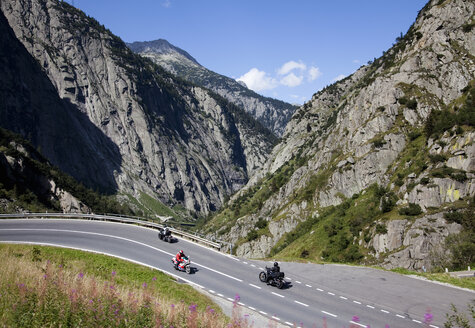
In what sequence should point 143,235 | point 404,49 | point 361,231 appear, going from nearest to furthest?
point 143,235, point 361,231, point 404,49

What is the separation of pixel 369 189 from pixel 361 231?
17.3 meters

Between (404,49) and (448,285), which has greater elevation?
(404,49)

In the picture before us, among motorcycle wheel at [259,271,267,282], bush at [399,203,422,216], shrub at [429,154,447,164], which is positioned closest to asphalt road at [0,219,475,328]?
motorcycle wheel at [259,271,267,282]

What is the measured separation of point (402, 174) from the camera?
2361 inches

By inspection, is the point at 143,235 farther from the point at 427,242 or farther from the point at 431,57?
the point at 431,57

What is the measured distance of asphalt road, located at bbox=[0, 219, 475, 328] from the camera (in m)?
17.6

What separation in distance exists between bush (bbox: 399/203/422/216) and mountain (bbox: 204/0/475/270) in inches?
5.3

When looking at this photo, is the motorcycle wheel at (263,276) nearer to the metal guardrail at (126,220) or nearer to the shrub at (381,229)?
the metal guardrail at (126,220)

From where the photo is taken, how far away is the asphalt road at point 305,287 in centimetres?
1761

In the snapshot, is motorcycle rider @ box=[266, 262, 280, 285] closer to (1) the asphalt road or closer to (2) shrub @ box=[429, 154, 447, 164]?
(1) the asphalt road

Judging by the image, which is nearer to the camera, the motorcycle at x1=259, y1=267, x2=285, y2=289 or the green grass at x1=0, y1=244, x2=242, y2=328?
the green grass at x1=0, y1=244, x2=242, y2=328

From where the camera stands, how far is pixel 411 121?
7088cm

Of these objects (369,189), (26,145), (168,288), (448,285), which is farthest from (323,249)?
(26,145)

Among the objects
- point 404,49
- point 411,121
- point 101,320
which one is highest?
point 404,49
